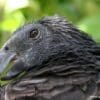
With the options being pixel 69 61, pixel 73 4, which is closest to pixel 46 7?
pixel 73 4

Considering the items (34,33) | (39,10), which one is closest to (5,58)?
(34,33)

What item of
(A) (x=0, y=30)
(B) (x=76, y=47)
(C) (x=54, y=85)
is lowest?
(C) (x=54, y=85)

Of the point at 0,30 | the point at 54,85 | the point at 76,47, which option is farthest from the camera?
the point at 0,30

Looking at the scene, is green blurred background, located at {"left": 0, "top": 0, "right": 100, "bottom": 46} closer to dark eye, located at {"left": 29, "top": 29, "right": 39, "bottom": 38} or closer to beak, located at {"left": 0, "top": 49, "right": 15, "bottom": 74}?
dark eye, located at {"left": 29, "top": 29, "right": 39, "bottom": 38}

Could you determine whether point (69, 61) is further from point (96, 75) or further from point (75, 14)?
point (75, 14)

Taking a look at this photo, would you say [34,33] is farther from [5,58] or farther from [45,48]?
[5,58]

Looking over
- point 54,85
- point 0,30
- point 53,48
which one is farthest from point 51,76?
point 0,30

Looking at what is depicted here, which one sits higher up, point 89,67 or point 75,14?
point 75,14

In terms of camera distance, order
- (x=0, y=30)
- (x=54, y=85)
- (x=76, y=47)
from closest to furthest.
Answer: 1. (x=54, y=85)
2. (x=76, y=47)
3. (x=0, y=30)

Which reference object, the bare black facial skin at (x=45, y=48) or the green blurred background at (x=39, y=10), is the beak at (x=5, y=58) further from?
the green blurred background at (x=39, y=10)

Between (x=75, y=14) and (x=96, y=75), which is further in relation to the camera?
(x=75, y=14)
